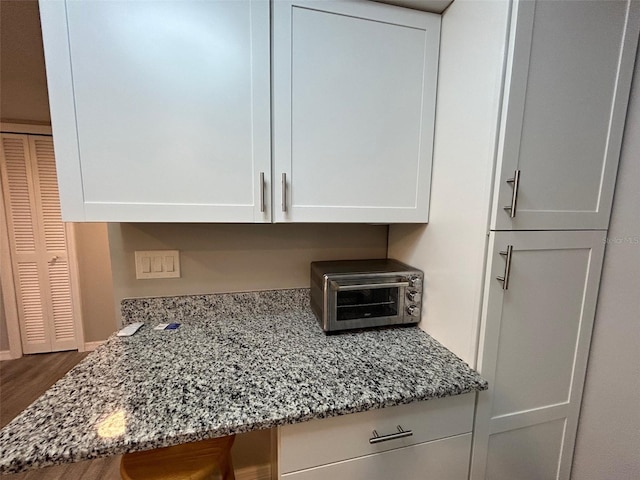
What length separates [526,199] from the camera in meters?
0.83

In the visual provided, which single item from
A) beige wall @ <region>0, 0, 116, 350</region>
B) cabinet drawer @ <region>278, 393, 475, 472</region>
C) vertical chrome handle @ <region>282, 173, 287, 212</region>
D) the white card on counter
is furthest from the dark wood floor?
vertical chrome handle @ <region>282, 173, 287, 212</region>

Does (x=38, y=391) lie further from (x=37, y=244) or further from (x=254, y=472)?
(x=254, y=472)

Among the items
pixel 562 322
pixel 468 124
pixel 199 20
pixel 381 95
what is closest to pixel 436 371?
pixel 562 322

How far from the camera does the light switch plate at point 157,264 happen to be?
117 centimetres

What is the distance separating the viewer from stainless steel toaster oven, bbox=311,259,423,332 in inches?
41.6

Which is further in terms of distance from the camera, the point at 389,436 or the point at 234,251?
the point at 234,251

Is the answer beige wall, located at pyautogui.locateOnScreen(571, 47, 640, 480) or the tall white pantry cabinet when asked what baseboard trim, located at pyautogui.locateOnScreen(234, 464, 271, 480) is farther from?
beige wall, located at pyautogui.locateOnScreen(571, 47, 640, 480)

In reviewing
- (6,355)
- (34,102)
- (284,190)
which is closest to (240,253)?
(284,190)

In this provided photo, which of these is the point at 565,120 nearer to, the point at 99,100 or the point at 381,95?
the point at 381,95

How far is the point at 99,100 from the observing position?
0.82 meters

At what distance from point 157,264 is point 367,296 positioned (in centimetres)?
90

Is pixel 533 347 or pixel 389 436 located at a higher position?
pixel 533 347

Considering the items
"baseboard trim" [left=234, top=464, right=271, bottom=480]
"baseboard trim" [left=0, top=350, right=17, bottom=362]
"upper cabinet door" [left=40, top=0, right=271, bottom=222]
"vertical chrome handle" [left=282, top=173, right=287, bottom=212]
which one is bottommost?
"baseboard trim" [left=0, top=350, right=17, bottom=362]

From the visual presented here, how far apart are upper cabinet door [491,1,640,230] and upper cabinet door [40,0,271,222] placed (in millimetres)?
738
